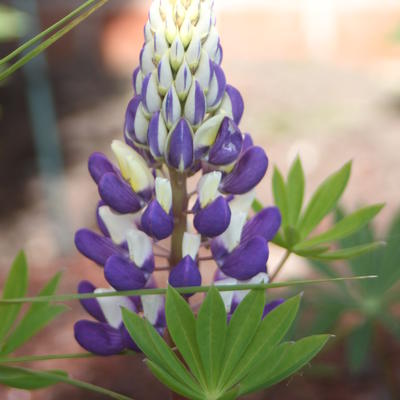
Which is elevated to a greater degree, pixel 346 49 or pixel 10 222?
pixel 346 49

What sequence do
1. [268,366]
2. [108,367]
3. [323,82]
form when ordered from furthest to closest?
[323,82], [108,367], [268,366]

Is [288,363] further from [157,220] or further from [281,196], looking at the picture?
[281,196]

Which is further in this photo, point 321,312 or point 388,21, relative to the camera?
point 388,21

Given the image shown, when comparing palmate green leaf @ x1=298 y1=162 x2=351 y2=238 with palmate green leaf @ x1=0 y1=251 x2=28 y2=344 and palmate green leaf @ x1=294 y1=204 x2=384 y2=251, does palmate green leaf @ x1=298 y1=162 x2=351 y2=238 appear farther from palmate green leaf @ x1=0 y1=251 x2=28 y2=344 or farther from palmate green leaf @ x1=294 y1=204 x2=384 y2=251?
palmate green leaf @ x1=0 y1=251 x2=28 y2=344

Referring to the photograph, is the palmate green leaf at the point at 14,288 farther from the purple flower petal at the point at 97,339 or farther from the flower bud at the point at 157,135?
the flower bud at the point at 157,135

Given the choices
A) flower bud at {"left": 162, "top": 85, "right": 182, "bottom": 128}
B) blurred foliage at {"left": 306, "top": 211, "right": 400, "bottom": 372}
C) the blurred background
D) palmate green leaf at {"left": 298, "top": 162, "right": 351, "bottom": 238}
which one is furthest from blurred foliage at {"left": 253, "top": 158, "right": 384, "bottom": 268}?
the blurred background

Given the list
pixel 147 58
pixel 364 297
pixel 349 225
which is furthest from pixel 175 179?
pixel 364 297

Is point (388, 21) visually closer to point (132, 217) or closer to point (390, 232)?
point (390, 232)

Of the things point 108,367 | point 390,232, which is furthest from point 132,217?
point 108,367
